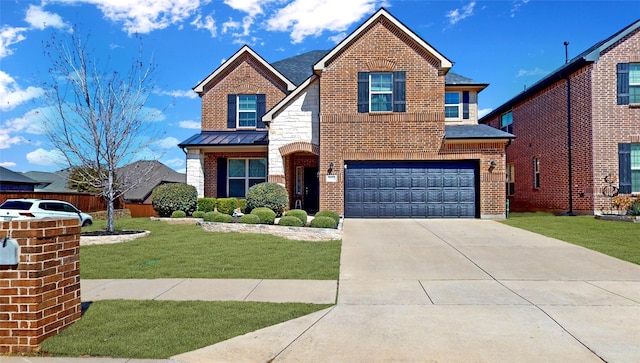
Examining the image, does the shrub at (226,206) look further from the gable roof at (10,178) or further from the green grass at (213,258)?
the gable roof at (10,178)

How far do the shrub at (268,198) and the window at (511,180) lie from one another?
1471 cm

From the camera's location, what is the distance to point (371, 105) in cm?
1633

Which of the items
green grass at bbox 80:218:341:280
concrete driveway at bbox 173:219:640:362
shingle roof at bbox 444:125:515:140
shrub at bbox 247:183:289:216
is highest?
shingle roof at bbox 444:125:515:140

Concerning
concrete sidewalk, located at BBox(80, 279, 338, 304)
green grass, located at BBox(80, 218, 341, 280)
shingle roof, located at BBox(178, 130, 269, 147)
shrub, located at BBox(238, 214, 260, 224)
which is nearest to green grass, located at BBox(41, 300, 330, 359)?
concrete sidewalk, located at BBox(80, 279, 338, 304)

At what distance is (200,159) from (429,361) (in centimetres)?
1712

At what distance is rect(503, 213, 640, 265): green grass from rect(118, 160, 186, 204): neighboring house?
13349 millimetres

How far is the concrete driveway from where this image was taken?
4.01 meters

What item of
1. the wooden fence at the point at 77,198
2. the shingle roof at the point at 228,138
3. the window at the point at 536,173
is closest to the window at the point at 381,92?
the shingle roof at the point at 228,138

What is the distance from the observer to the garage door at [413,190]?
16.1 metres

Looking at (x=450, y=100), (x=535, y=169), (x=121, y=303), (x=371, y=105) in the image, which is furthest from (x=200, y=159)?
(x=535, y=169)

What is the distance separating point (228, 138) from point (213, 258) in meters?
11.5

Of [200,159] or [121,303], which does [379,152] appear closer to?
[200,159]

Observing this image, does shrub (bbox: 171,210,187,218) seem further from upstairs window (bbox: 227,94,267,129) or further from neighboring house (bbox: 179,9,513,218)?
upstairs window (bbox: 227,94,267,129)

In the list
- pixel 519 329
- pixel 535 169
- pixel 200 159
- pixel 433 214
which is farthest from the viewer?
pixel 535 169
